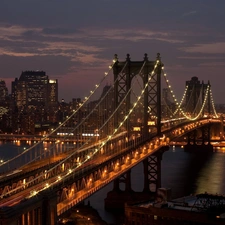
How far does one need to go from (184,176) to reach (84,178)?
18.5m

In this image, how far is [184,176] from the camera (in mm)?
39156

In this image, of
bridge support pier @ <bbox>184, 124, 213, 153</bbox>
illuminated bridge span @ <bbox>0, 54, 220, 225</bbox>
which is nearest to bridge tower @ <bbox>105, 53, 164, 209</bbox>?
illuminated bridge span @ <bbox>0, 54, 220, 225</bbox>

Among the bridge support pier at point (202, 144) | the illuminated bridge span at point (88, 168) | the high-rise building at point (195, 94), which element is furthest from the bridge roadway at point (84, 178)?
the high-rise building at point (195, 94)

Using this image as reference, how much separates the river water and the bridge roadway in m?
2.31

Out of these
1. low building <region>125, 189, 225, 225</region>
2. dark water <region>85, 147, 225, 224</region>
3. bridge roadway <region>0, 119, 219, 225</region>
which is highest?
bridge roadway <region>0, 119, 219, 225</region>

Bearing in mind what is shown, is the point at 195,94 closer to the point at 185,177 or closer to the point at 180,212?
the point at 185,177

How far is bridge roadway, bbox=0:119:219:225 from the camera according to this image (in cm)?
1808

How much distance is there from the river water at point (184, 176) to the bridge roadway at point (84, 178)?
2306 mm

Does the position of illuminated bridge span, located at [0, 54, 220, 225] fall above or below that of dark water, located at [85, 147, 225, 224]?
above

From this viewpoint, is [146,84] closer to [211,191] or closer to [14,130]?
[211,191]

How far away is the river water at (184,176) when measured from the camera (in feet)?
99.0

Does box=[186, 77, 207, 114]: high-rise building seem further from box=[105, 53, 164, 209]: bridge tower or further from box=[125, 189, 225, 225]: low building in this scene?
box=[125, 189, 225, 225]: low building

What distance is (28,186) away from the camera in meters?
20.5

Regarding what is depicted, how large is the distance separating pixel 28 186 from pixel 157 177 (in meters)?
11.0
